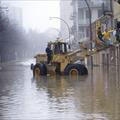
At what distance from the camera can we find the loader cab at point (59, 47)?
46.5 meters

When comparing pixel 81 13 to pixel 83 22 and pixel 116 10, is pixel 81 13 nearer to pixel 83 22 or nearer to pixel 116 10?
pixel 83 22

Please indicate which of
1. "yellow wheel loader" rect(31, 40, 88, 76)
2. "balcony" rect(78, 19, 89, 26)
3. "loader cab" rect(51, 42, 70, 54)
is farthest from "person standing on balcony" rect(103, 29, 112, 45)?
"balcony" rect(78, 19, 89, 26)

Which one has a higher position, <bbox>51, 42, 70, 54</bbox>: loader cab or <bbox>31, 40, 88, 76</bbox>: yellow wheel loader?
<bbox>51, 42, 70, 54</bbox>: loader cab

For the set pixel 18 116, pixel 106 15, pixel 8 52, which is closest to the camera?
pixel 18 116

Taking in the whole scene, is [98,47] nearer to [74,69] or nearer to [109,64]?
[74,69]

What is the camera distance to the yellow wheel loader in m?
44.6

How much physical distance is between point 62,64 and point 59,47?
5.98 feet

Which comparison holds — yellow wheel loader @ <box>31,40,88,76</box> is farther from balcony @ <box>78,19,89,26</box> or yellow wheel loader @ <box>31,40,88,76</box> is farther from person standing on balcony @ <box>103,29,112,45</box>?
balcony @ <box>78,19,89,26</box>

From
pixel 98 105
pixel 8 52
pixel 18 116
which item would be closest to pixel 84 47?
pixel 98 105

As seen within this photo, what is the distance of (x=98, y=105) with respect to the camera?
741 inches

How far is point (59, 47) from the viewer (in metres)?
46.7

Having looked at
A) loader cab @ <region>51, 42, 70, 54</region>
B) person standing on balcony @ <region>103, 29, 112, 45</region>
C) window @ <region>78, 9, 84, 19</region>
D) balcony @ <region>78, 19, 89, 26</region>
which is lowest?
loader cab @ <region>51, 42, 70, 54</region>

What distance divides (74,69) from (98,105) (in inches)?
1017

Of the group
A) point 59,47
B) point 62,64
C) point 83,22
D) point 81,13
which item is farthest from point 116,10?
point 81,13
